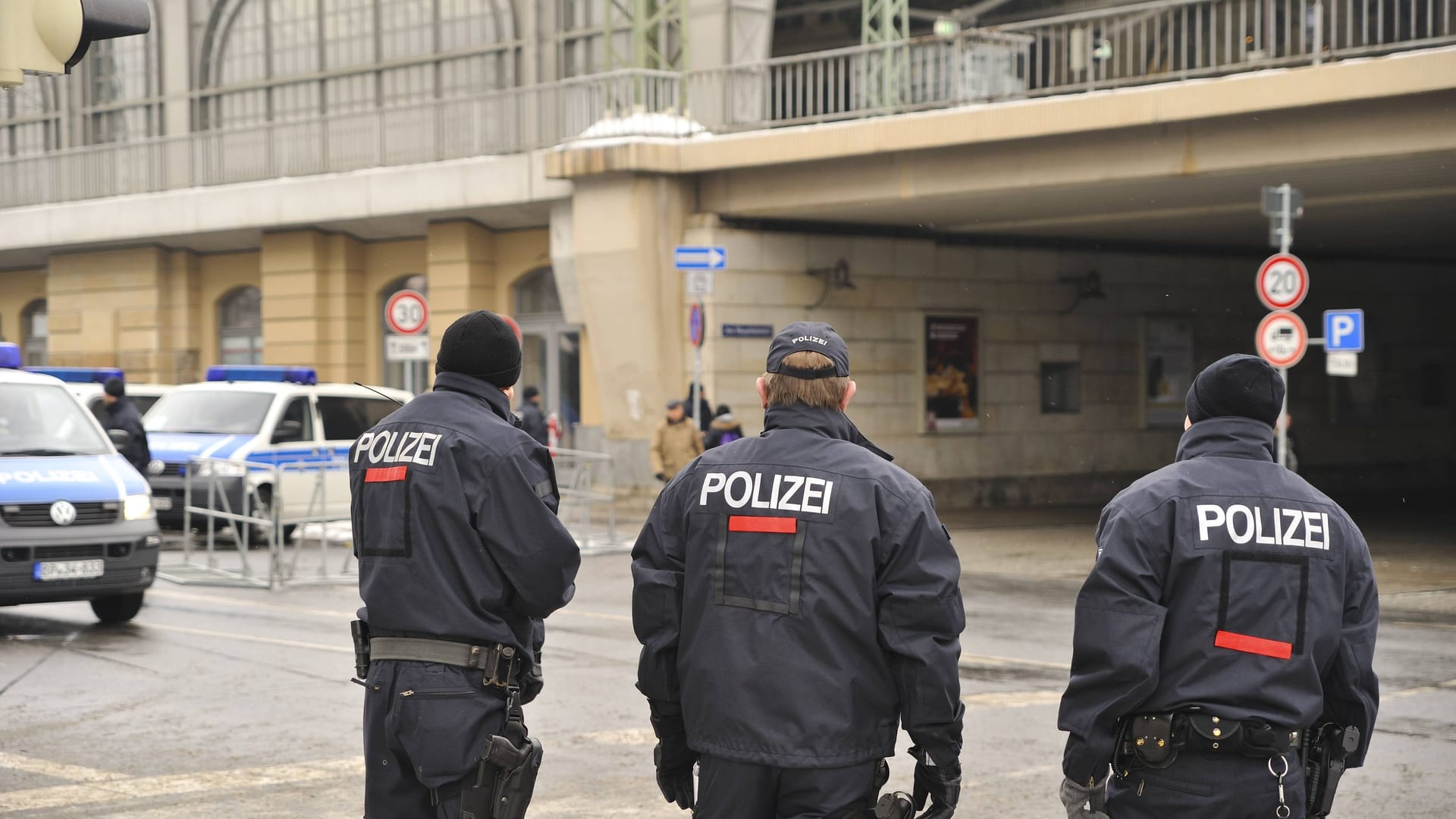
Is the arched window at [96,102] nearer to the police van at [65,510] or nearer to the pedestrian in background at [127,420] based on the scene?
the pedestrian in background at [127,420]

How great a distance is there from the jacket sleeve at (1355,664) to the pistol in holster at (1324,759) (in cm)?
3

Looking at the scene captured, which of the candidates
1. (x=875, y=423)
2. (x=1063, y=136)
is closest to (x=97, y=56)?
(x=875, y=423)

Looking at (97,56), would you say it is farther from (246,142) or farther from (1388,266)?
(1388,266)

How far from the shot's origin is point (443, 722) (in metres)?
4.45

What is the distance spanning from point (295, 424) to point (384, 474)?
1518 centimetres

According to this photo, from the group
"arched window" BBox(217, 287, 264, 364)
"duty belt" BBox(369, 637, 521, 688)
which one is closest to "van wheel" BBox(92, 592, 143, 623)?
"duty belt" BBox(369, 637, 521, 688)

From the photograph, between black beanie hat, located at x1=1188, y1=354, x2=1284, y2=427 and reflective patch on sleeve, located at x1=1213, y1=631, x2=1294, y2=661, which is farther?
black beanie hat, located at x1=1188, y1=354, x2=1284, y2=427

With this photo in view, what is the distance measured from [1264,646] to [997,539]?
16.2 metres

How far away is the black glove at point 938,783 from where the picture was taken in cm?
392

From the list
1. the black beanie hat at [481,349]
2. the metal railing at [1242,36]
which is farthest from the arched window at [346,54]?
the black beanie hat at [481,349]

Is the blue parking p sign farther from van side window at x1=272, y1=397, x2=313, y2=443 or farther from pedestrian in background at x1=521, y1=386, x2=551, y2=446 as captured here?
van side window at x1=272, y1=397, x2=313, y2=443

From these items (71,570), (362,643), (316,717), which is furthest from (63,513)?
(362,643)

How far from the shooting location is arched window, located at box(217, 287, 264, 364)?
31.5 m

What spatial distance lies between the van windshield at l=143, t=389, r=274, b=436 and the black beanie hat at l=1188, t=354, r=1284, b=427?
16244 millimetres
